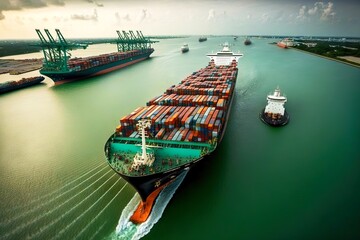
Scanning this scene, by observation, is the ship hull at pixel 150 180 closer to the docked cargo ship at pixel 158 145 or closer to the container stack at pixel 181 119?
the docked cargo ship at pixel 158 145

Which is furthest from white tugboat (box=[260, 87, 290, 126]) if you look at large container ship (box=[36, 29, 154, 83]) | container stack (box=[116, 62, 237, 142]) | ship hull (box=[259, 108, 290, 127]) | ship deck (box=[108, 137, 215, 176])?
large container ship (box=[36, 29, 154, 83])

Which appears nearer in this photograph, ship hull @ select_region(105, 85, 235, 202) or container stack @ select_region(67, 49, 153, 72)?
ship hull @ select_region(105, 85, 235, 202)

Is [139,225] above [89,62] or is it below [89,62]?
above

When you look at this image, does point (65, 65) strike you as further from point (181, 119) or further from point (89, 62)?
point (181, 119)

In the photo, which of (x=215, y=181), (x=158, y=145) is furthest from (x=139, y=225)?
(x=215, y=181)

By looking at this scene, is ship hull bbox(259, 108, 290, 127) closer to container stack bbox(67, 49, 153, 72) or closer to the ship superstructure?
the ship superstructure

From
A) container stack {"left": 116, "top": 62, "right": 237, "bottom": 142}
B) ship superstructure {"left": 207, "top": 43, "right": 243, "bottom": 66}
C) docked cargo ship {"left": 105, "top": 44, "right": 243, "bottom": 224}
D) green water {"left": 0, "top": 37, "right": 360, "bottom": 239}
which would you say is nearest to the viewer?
green water {"left": 0, "top": 37, "right": 360, "bottom": 239}
